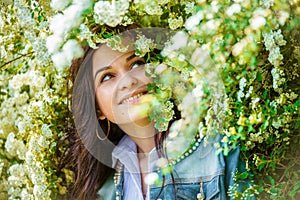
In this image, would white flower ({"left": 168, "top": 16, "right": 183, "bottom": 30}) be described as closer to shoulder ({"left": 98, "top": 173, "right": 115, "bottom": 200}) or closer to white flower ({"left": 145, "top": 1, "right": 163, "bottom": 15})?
white flower ({"left": 145, "top": 1, "right": 163, "bottom": 15})

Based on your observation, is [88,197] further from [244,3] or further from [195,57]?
[244,3]

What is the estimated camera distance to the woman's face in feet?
6.82

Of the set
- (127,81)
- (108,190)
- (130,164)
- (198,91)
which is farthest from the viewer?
(108,190)

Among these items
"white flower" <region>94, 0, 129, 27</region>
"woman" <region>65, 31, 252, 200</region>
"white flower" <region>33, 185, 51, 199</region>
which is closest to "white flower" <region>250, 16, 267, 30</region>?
"white flower" <region>94, 0, 129, 27</region>

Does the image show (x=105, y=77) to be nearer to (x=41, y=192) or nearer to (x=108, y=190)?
(x=108, y=190)

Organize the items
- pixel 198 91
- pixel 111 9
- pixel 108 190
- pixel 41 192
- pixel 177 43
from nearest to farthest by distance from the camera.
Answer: pixel 111 9 < pixel 198 91 < pixel 177 43 < pixel 108 190 < pixel 41 192

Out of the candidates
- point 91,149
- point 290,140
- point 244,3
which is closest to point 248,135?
point 290,140

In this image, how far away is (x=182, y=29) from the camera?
2.02 m

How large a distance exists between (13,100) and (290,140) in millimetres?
1204

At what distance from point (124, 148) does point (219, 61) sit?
0.59 metres

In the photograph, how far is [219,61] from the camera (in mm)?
1835

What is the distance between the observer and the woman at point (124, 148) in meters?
2.10

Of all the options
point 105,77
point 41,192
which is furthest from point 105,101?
point 41,192

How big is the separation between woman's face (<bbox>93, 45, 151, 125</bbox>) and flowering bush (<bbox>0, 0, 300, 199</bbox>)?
8cm
